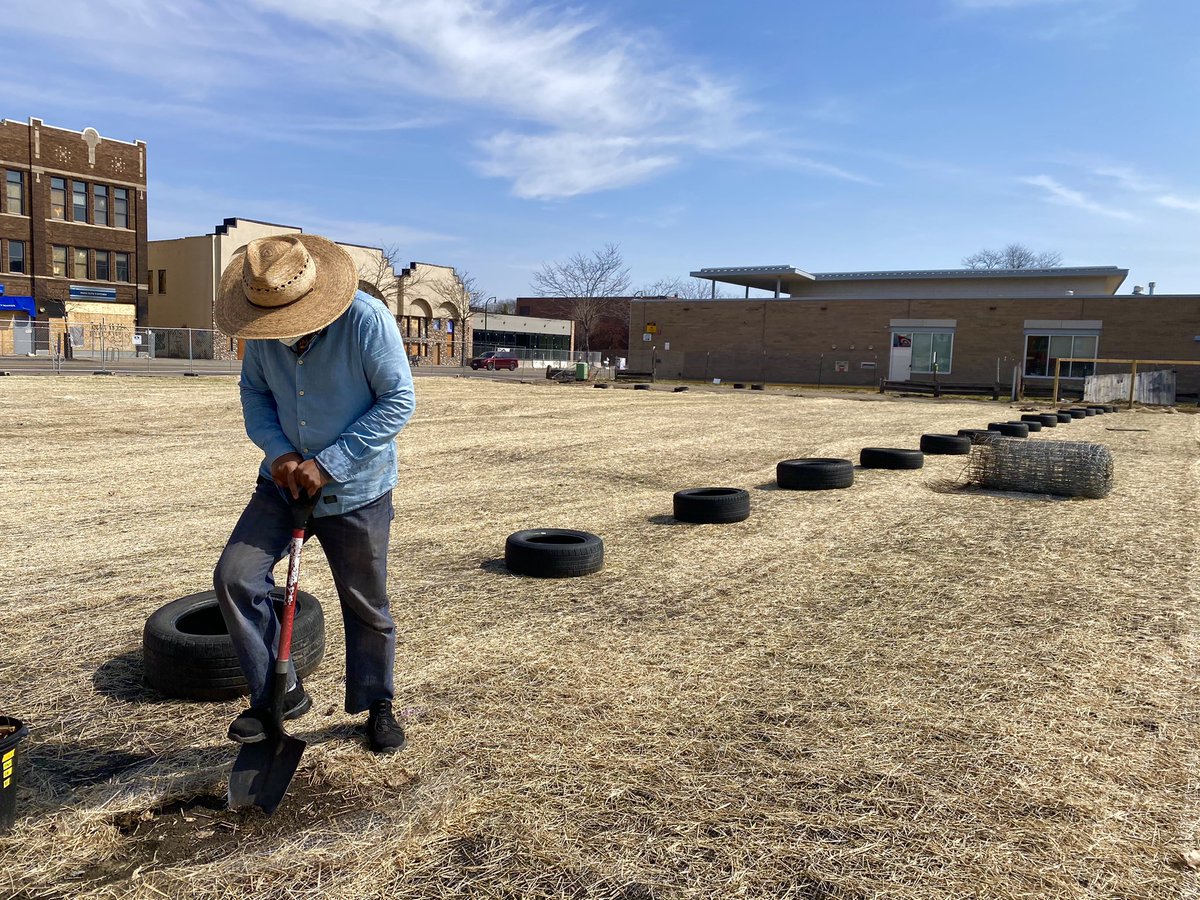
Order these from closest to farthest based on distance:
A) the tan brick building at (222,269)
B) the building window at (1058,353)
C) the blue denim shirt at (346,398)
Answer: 1. the blue denim shirt at (346,398)
2. the building window at (1058,353)
3. the tan brick building at (222,269)

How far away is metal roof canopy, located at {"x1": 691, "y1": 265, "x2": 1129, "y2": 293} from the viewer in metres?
53.7

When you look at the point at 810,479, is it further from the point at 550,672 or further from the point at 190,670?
the point at 190,670

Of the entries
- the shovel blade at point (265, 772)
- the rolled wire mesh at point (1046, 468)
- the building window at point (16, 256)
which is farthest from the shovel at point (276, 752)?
the building window at point (16, 256)

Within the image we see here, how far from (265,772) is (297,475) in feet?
3.48

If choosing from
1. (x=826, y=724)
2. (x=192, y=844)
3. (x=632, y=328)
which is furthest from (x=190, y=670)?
(x=632, y=328)

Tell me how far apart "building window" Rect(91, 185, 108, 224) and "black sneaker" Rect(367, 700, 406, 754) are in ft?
206

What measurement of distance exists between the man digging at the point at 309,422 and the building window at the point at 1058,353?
A: 46.6 metres

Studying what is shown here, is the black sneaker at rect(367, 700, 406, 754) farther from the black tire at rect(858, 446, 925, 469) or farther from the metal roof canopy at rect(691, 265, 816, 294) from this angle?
the metal roof canopy at rect(691, 265, 816, 294)

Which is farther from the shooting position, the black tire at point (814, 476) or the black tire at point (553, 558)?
the black tire at point (814, 476)

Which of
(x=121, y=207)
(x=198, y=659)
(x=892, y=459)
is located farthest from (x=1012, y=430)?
(x=121, y=207)

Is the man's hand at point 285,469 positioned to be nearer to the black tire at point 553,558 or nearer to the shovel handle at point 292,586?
the shovel handle at point 292,586

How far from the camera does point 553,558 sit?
6426 mm

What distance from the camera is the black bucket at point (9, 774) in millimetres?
2883

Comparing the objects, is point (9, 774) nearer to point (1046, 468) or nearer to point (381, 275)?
point (1046, 468)
